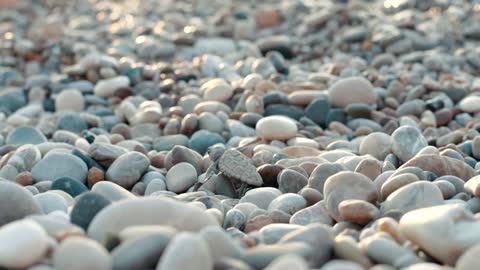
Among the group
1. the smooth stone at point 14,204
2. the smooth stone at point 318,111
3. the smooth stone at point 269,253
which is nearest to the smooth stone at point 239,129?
the smooth stone at point 318,111

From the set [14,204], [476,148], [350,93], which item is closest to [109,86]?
[350,93]

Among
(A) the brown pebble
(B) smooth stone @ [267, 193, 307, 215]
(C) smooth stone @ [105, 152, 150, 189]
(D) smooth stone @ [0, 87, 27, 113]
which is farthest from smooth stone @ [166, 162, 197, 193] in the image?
(A) the brown pebble

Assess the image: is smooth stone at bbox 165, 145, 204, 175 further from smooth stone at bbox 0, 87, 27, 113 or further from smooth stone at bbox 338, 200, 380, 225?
smooth stone at bbox 0, 87, 27, 113

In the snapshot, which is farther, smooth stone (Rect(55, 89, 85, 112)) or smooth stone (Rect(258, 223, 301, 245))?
smooth stone (Rect(55, 89, 85, 112))

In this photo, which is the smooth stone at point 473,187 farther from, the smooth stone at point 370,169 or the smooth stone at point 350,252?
the smooth stone at point 350,252

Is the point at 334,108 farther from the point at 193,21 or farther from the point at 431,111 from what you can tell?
the point at 193,21

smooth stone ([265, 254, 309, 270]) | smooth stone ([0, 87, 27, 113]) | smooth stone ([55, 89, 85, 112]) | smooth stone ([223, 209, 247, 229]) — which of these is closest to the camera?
smooth stone ([265, 254, 309, 270])
